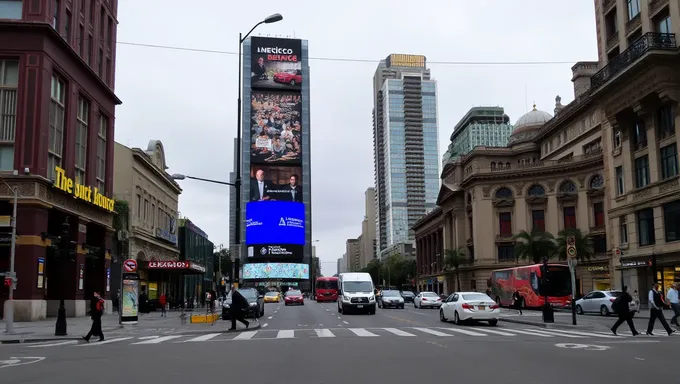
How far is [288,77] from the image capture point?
387 feet

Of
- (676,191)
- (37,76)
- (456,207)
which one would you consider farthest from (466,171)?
(37,76)

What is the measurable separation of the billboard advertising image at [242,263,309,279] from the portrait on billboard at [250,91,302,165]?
62.9 ft

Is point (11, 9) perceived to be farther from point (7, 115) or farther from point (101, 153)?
point (101, 153)

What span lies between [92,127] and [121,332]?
21.3 m

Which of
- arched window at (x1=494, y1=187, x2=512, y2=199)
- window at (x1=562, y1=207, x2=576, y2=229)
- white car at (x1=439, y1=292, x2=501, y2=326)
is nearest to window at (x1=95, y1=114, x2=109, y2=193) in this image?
white car at (x1=439, y1=292, x2=501, y2=326)

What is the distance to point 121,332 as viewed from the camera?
26141 millimetres

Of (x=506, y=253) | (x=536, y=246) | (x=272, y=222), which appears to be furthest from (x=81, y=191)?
(x=272, y=222)

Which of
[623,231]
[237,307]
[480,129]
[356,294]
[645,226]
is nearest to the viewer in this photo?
[237,307]

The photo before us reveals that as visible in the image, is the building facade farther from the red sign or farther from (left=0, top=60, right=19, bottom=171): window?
the red sign

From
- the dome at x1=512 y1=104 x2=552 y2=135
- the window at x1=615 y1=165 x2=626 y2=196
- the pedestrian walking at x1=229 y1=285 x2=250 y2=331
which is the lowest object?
the pedestrian walking at x1=229 y1=285 x2=250 y2=331

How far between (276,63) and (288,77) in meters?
3.47

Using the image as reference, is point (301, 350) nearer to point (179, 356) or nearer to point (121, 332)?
point (179, 356)

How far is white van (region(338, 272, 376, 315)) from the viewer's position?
3806cm

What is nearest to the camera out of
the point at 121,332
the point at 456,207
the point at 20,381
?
the point at 20,381
